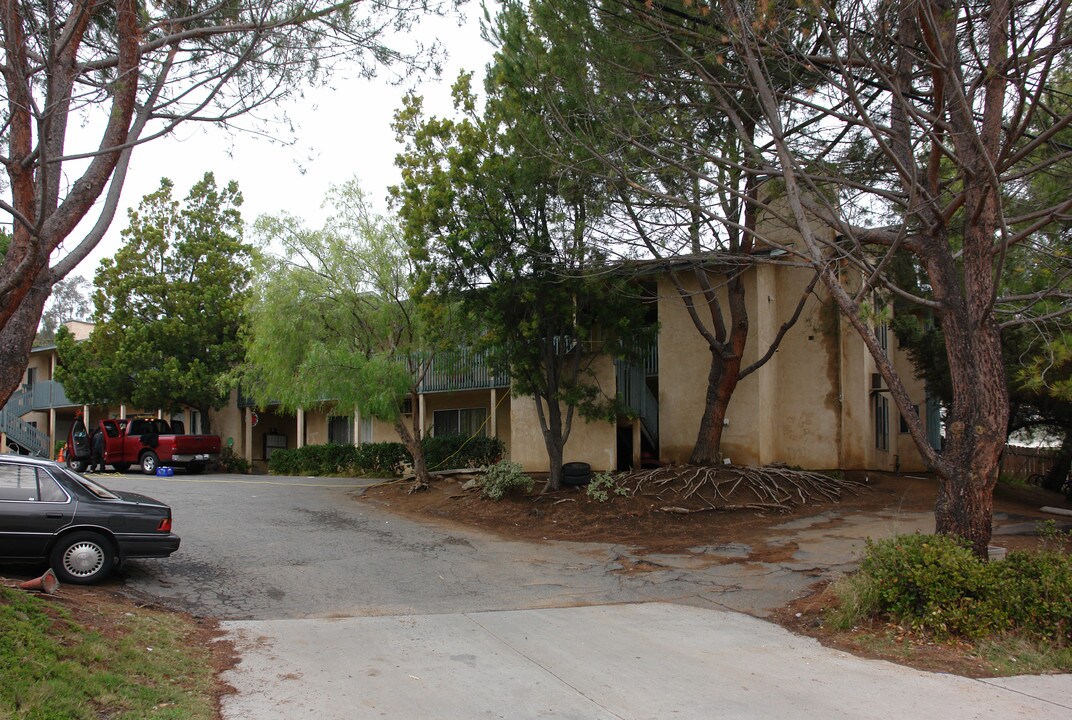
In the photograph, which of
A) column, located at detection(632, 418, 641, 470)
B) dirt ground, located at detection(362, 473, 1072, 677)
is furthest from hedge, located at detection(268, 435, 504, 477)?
column, located at detection(632, 418, 641, 470)

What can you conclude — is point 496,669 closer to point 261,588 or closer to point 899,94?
point 261,588

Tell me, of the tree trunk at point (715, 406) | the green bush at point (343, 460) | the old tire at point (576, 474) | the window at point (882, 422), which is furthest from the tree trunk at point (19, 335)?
the green bush at point (343, 460)

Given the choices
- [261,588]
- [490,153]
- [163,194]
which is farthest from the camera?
[163,194]

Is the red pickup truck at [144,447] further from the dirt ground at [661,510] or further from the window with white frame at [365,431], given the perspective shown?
the dirt ground at [661,510]

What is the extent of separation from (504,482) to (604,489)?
7.35 ft

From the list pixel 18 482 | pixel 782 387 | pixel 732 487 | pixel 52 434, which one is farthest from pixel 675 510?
pixel 52 434

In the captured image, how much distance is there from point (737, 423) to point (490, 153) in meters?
8.36

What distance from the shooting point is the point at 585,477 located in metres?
17.5

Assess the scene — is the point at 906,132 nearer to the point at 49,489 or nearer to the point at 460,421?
the point at 49,489

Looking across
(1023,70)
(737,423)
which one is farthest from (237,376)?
(1023,70)

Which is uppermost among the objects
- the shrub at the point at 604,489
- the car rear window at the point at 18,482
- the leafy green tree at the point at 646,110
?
the leafy green tree at the point at 646,110

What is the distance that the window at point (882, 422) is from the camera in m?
19.6

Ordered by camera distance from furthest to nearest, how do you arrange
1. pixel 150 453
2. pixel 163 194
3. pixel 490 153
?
pixel 163 194, pixel 150 453, pixel 490 153

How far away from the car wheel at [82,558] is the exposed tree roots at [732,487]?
9.40 m
